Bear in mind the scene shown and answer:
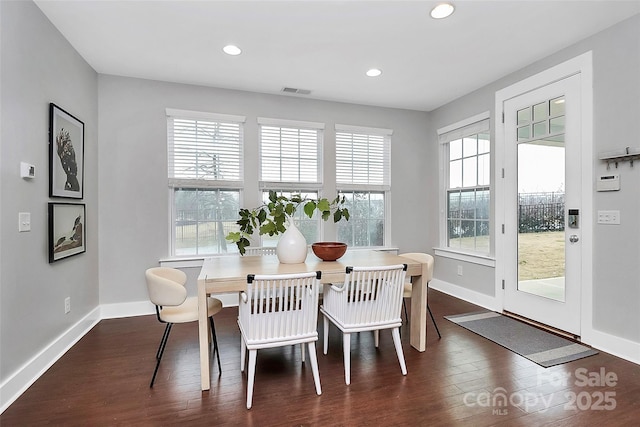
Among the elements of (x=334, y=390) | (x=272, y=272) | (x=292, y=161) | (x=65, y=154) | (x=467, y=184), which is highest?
(x=292, y=161)

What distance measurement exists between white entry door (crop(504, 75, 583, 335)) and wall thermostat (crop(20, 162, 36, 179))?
176 inches

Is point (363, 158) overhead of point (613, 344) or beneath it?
overhead

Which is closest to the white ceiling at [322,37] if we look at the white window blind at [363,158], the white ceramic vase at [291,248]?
the white window blind at [363,158]

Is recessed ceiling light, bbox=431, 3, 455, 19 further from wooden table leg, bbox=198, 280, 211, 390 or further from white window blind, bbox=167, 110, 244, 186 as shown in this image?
wooden table leg, bbox=198, 280, 211, 390

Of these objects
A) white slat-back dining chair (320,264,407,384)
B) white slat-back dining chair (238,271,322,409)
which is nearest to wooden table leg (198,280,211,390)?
white slat-back dining chair (238,271,322,409)

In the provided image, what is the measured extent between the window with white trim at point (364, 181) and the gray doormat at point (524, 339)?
5.48 feet

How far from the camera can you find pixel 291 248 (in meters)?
2.67

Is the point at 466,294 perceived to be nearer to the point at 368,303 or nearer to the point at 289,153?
the point at 368,303

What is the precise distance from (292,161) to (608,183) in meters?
3.31

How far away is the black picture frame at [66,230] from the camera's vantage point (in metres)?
2.51

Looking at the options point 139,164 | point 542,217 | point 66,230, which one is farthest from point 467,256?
point 66,230

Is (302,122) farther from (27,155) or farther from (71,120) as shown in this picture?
(27,155)

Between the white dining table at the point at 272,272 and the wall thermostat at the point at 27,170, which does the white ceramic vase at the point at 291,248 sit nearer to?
the white dining table at the point at 272,272

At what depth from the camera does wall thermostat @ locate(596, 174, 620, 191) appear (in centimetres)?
261
